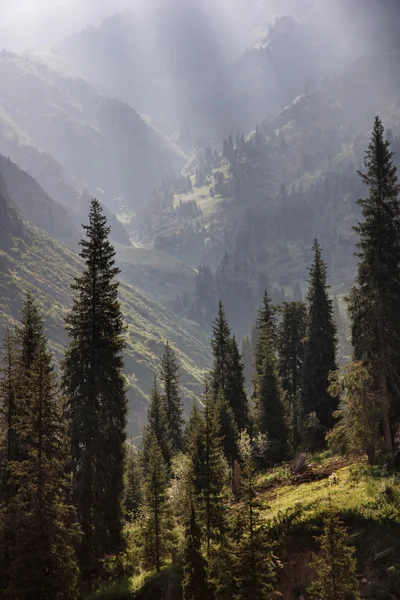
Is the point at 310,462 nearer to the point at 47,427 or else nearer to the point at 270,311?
the point at 47,427

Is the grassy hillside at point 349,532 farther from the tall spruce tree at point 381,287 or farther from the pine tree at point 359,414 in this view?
the tall spruce tree at point 381,287

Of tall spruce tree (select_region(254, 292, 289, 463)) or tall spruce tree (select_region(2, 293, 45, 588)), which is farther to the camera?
tall spruce tree (select_region(254, 292, 289, 463))

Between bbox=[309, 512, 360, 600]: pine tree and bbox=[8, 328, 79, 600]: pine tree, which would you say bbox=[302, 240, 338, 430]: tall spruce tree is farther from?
bbox=[309, 512, 360, 600]: pine tree

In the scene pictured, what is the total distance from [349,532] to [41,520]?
1153cm

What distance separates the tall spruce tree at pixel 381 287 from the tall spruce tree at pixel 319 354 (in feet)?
67.0

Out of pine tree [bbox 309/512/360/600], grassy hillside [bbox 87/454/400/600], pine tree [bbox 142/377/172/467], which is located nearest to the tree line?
pine tree [bbox 309/512/360/600]

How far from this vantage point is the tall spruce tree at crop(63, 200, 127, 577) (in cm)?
2612

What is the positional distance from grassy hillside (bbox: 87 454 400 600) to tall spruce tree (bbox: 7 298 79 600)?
4.04m

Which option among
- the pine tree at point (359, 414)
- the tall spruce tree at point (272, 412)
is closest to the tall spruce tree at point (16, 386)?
the pine tree at point (359, 414)

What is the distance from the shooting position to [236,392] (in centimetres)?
5431

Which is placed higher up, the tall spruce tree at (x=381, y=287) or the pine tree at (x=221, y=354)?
the pine tree at (x=221, y=354)

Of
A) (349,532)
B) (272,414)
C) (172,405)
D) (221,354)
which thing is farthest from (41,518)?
(172,405)

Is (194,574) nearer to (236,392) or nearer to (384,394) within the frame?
(384,394)

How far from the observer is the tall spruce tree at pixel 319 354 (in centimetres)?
4756
